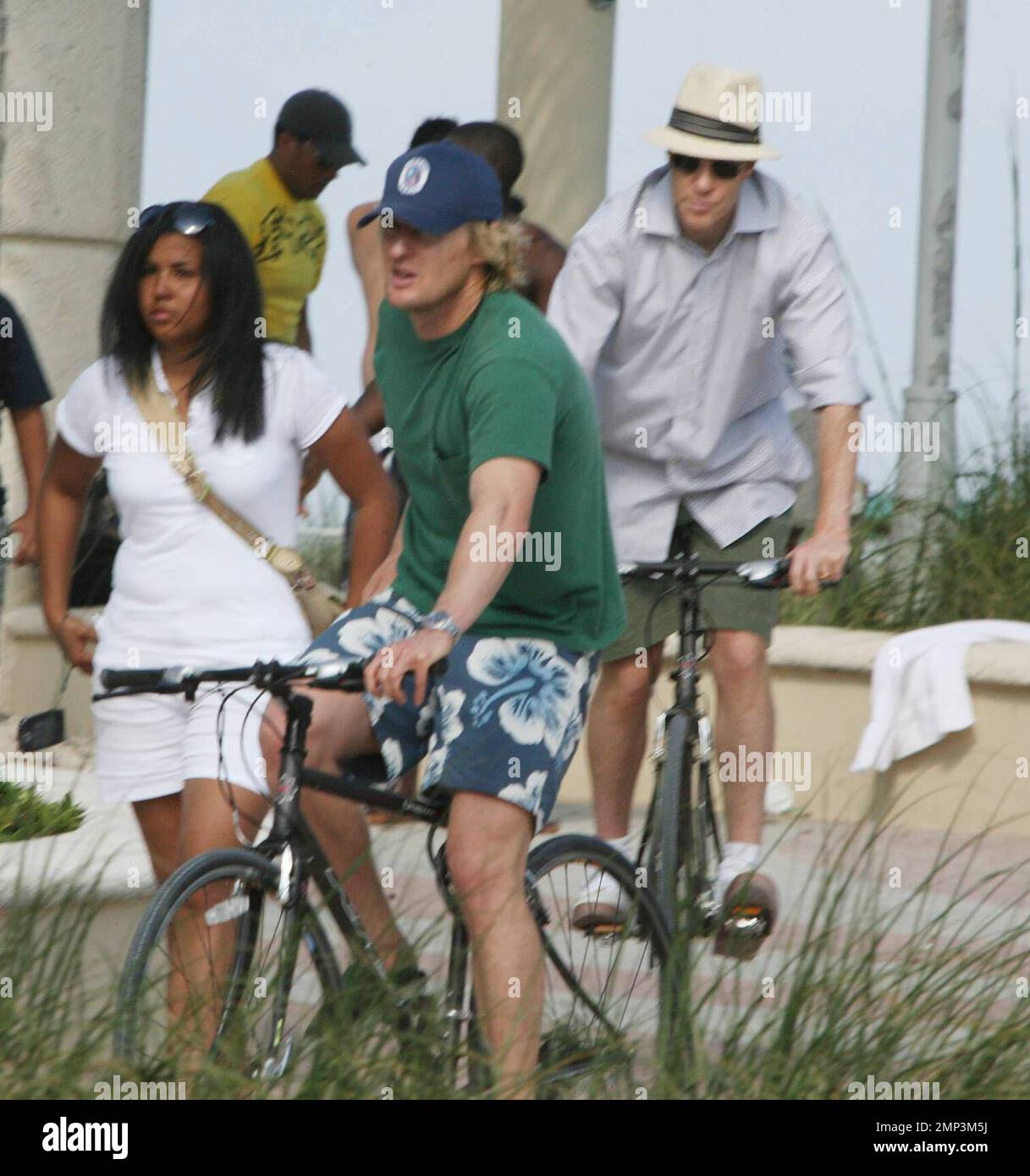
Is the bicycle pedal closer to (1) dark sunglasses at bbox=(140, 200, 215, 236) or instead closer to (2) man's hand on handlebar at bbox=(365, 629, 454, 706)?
(2) man's hand on handlebar at bbox=(365, 629, 454, 706)

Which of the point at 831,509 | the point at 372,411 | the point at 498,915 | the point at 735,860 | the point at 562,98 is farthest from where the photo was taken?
the point at 562,98

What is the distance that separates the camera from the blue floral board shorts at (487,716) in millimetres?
4391

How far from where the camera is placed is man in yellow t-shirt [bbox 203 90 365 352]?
7719 mm

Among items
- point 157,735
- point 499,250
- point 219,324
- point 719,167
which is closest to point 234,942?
point 157,735

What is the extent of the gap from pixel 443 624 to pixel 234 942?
61 cm

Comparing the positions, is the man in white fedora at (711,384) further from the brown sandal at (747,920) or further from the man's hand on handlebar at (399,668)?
the man's hand on handlebar at (399,668)

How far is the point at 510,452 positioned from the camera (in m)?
4.20

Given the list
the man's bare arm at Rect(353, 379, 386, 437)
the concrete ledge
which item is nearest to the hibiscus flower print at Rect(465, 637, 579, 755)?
the man's bare arm at Rect(353, 379, 386, 437)

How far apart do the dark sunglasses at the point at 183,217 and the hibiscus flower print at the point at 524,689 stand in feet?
3.77

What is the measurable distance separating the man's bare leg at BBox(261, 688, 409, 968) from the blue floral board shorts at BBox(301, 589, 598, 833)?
42mm
